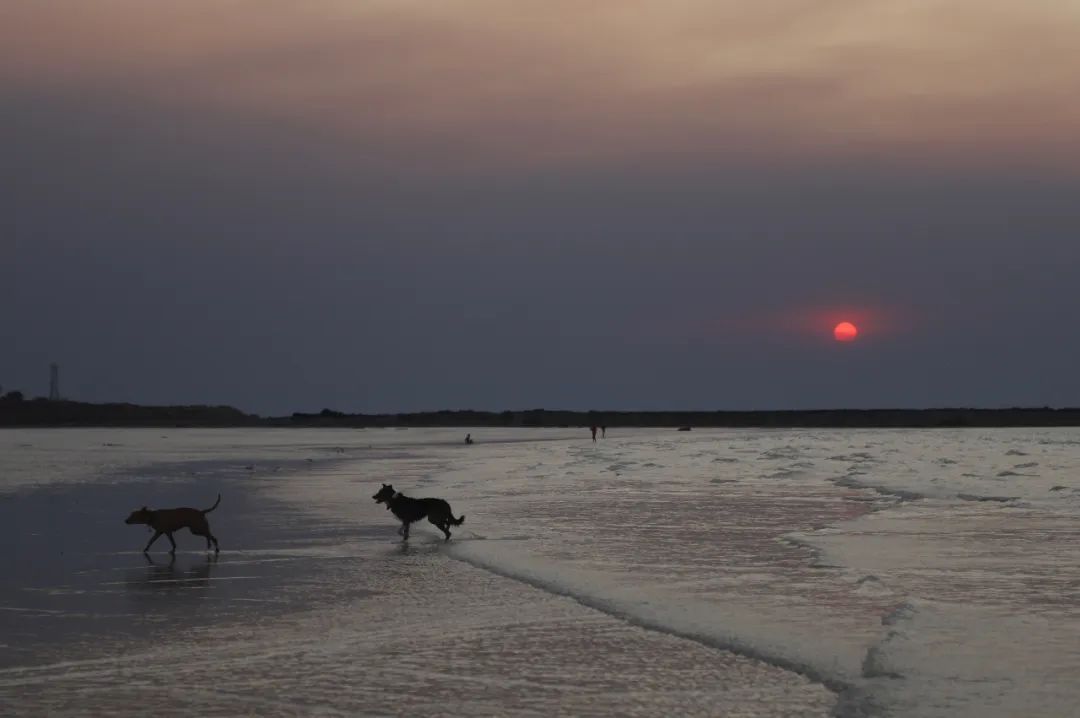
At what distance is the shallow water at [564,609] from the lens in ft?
26.6

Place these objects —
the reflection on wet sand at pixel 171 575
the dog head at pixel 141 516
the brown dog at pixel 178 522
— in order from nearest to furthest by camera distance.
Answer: the reflection on wet sand at pixel 171 575
the brown dog at pixel 178 522
the dog head at pixel 141 516

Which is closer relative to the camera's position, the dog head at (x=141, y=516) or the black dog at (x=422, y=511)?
the dog head at (x=141, y=516)

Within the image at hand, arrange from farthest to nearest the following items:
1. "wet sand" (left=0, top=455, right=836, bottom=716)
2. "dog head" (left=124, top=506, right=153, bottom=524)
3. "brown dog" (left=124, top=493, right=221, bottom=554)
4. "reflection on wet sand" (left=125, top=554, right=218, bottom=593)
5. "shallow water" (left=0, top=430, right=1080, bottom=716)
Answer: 1. "dog head" (left=124, top=506, right=153, bottom=524)
2. "brown dog" (left=124, top=493, right=221, bottom=554)
3. "reflection on wet sand" (left=125, top=554, right=218, bottom=593)
4. "shallow water" (left=0, top=430, right=1080, bottom=716)
5. "wet sand" (left=0, top=455, right=836, bottom=716)

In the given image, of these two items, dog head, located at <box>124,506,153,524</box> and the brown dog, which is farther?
dog head, located at <box>124,506,153,524</box>

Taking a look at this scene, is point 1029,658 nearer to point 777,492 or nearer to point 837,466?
point 777,492

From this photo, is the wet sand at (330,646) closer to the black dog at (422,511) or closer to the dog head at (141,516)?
the dog head at (141,516)

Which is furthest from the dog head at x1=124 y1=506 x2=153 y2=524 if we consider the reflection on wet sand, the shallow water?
the reflection on wet sand

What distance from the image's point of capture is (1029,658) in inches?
354

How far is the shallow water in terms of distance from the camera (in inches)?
319

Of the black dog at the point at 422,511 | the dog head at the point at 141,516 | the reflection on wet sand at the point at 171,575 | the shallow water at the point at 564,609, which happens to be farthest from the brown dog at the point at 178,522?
the black dog at the point at 422,511

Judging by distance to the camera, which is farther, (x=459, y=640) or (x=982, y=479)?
(x=982, y=479)

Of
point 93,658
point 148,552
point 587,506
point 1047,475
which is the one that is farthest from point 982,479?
point 93,658

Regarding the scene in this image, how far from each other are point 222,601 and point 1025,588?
8.24 meters

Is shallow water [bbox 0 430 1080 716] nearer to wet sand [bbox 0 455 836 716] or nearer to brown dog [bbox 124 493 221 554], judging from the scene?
wet sand [bbox 0 455 836 716]
